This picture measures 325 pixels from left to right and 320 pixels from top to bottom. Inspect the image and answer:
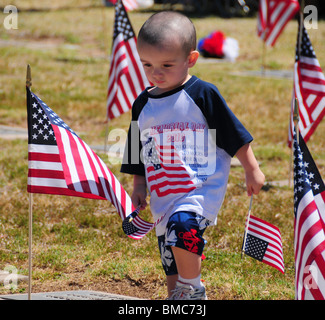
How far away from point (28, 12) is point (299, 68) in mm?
19118

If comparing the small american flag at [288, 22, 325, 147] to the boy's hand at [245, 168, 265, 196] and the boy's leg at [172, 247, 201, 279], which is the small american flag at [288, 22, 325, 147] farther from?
the boy's leg at [172, 247, 201, 279]

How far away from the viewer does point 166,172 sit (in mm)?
2959

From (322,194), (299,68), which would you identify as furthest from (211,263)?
(299,68)

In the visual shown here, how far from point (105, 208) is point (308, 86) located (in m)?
2.25

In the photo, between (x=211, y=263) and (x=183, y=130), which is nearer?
(x=183, y=130)

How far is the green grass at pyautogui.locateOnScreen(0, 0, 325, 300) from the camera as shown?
3768 mm

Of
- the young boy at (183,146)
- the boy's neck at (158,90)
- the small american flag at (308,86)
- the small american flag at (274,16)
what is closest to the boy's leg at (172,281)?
the young boy at (183,146)

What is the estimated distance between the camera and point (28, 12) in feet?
75.6

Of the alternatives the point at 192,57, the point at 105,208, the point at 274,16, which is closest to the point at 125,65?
the point at 105,208

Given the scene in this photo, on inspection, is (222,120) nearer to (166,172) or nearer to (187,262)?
(166,172)

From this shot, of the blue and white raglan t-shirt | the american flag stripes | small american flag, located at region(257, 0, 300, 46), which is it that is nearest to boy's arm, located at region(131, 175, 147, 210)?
the american flag stripes
